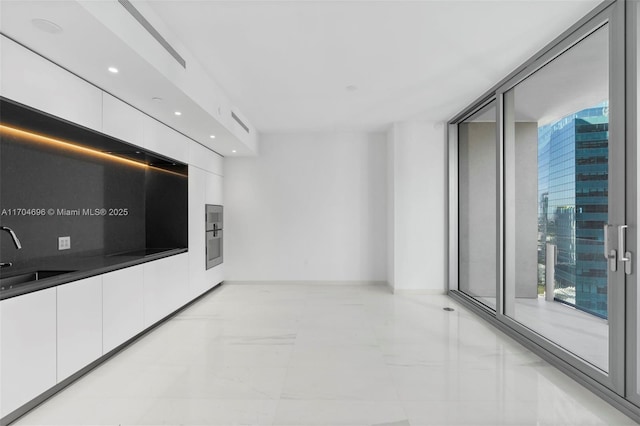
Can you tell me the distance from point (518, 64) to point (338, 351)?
344 cm

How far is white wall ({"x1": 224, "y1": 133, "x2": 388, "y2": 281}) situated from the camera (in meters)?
6.20

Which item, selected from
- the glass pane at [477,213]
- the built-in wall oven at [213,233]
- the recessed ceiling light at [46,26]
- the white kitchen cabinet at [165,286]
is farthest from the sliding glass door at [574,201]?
the built-in wall oven at [213,233]

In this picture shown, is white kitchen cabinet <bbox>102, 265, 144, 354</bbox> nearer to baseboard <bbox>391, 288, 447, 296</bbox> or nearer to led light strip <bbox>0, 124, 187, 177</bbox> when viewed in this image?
led light strip <bbox>0, 124, 187, 177</bbox>

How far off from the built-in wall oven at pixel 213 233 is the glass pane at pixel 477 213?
4145mm

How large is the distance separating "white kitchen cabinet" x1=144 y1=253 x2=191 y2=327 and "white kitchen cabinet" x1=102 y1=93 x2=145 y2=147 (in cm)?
134

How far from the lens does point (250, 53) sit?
10.3 feet

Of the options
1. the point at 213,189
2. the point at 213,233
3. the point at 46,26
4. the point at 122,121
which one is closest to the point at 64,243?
the point at 122,121

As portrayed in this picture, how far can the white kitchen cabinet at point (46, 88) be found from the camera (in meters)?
2.03

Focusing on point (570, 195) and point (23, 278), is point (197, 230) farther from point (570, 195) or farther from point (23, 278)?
point (570, 195)

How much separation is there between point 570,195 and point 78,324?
15.7ft

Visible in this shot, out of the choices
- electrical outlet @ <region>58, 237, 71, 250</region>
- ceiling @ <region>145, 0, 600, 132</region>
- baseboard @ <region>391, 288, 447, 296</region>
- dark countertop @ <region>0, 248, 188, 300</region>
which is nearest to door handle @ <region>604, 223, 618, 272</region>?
ceiling @ <region>145, 0, 600, 132</region>

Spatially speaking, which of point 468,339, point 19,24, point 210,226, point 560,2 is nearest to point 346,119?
point 210,226

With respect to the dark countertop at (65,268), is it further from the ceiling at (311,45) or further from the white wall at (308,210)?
the white wall at (308,210)

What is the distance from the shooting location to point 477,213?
5.35 metres
